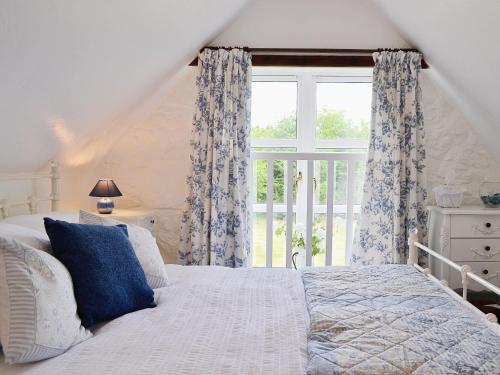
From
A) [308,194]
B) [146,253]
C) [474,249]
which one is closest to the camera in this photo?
[146,253]

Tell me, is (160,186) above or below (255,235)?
above

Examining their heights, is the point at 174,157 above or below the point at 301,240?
above

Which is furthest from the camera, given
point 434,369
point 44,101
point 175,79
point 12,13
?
point 175,79

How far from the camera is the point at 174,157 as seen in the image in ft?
12.4

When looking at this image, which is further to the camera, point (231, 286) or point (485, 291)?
point (485, 291)

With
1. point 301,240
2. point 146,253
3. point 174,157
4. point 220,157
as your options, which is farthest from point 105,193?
point 301,240

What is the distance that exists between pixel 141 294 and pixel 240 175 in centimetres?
190

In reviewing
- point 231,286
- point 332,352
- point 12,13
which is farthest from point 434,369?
point 12,13

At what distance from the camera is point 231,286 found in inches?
76.9

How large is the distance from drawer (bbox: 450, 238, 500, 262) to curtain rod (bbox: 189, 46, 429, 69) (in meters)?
1.37

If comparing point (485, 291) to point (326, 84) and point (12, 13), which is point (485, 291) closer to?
point (326, 84)

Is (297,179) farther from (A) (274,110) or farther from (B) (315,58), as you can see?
(B) (315,58)

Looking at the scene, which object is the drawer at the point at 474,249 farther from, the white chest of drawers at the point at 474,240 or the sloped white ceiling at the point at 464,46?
the sloped white ceiling at the point at 464,46

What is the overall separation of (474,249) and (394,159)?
32.9 inches
